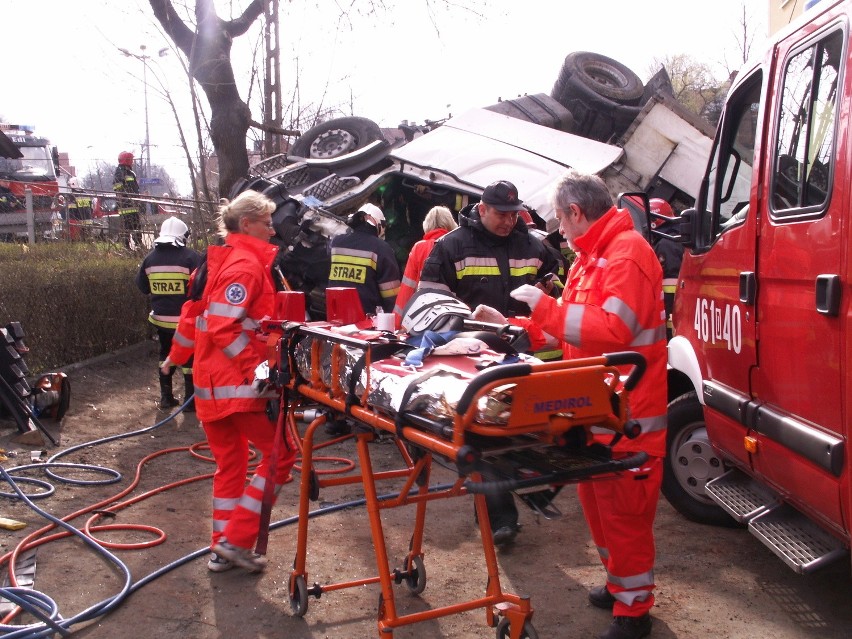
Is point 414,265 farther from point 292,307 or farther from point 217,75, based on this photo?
point 217,75

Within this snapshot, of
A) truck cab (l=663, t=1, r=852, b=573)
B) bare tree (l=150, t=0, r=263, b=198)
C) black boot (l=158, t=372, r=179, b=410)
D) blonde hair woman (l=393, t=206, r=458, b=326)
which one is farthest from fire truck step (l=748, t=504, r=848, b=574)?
bare tree (l=150, t=0, r=263, b=198)

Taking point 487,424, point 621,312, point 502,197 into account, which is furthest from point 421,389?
point 502,197

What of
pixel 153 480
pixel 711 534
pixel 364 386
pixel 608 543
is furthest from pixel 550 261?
pixel 153 480

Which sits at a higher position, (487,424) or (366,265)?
(366,265)

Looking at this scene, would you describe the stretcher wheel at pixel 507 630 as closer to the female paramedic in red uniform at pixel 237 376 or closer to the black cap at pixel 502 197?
the female paramedic in red uniform at pixel 237 376

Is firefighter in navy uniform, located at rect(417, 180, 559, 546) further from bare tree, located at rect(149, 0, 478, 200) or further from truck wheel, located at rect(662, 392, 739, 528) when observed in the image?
bare tree, located at rect(149, 0, 478, 200)

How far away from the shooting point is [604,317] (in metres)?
3.21

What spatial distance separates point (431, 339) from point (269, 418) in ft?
4.82

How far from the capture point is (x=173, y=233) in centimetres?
764

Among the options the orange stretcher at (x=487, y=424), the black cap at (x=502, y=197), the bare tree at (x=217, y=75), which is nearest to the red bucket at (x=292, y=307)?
the orange stretcher at (x=487, y=424)

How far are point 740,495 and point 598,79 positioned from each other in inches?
394

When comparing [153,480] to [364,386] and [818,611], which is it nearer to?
[364,386]

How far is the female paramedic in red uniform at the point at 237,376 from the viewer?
4145 mm

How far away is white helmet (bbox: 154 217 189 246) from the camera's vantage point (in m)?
7.59
